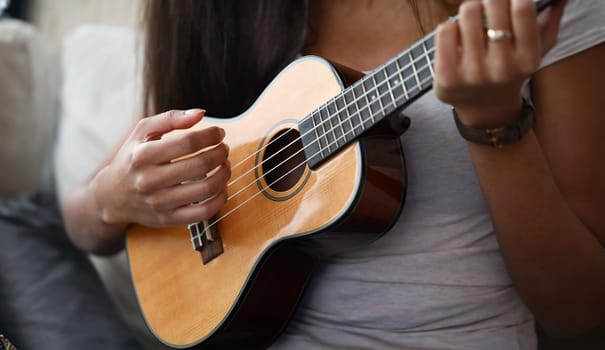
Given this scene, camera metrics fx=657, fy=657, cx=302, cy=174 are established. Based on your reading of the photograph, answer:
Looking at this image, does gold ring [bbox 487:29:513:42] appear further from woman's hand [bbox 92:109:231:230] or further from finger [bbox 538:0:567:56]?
woman's hand [bbox 92:109:231:230]

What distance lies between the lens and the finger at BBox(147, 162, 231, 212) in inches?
30.0

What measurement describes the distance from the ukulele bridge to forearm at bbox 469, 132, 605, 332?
33cm

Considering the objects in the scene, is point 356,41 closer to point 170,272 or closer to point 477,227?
point 477,227

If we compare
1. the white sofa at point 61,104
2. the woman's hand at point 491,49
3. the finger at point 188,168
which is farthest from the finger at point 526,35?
the white sofa at point 61,104

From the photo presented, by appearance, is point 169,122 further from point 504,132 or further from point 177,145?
point 504,132

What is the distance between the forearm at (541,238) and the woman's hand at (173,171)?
30 cm

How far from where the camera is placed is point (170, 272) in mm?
876

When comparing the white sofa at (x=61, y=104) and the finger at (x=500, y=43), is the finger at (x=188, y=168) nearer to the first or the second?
the finger at (x=500, y=43)

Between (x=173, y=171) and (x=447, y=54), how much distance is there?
0.37 metres

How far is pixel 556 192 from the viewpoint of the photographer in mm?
667

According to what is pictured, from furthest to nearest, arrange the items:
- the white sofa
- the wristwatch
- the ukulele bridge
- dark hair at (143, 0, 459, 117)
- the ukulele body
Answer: the white sofa < dark hair at (143, 0, 459, 117) < the ukulele bridge < the ukulele body < the wristwatch

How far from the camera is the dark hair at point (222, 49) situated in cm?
92

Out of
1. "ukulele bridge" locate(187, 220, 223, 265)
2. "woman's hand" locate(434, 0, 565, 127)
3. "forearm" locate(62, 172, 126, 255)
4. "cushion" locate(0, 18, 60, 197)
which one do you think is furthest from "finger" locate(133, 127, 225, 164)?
"cushion" locate(0, 18, 60, 197)

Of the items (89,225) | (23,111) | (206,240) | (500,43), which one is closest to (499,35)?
(500,43)
